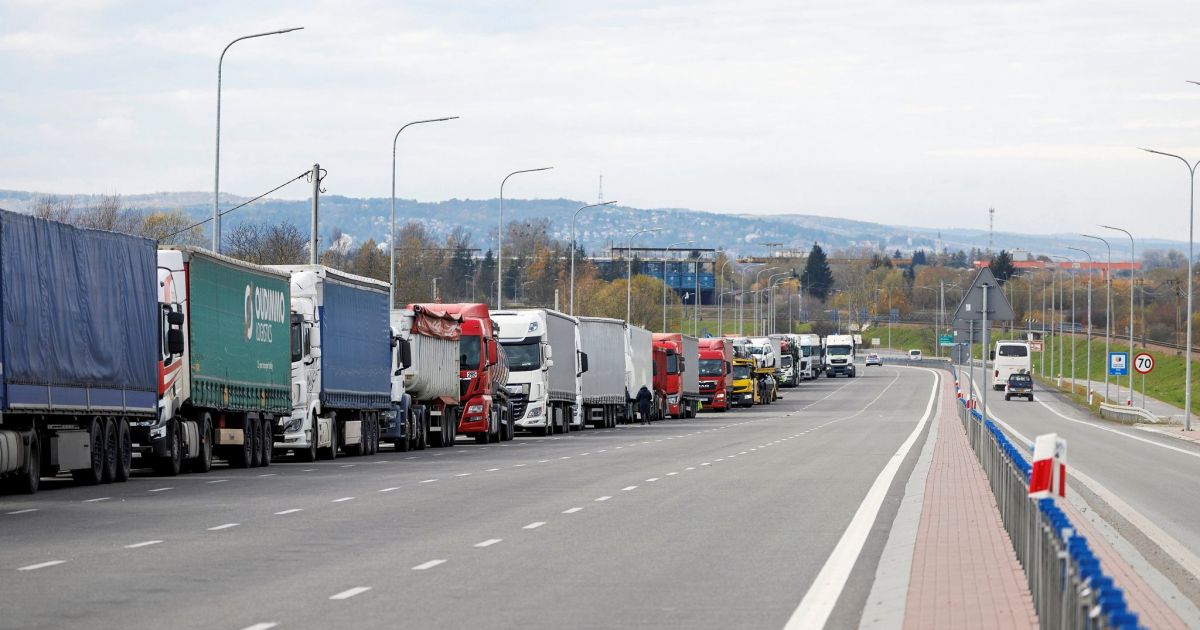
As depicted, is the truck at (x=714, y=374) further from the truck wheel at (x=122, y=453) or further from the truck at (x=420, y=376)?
the truck wheel at (x=122, y=453)

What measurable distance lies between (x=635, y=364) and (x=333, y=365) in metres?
33.3

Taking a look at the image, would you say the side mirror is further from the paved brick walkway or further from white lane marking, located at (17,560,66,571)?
white lane marking, located at (17,560,66,571)

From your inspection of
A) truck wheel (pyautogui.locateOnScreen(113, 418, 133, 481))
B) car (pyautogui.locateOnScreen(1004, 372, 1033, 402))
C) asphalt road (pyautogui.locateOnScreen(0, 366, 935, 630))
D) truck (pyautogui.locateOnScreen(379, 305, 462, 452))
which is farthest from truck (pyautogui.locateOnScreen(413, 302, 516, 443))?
car (pyautogui.locateOnScreen(1004, 372, 1033, 402))

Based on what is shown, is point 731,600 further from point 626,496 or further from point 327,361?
point 327,361

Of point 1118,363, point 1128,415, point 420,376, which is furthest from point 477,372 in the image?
point 1118,363

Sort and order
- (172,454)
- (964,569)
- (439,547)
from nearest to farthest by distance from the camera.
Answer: (964,569)
(439,547)
(172,454)

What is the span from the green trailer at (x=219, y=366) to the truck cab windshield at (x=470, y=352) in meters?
12.3

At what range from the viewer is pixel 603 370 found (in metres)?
61.2

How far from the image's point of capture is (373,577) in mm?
13492

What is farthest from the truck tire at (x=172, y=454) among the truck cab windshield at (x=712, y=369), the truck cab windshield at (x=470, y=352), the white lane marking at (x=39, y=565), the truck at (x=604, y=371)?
the truck cab windshield at (x=712, y=369)

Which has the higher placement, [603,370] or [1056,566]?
[1056,566]

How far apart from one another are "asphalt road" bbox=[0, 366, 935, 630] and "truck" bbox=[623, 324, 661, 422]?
34.4m

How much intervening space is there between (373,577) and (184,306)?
16104mm

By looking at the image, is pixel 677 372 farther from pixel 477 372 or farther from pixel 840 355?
pixel 840 355
